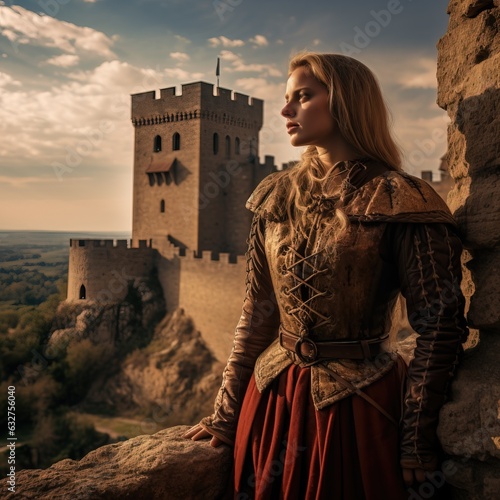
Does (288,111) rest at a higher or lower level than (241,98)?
lower

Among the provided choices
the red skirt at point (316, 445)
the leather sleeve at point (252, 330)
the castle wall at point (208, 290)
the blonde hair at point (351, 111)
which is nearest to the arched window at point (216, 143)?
the castle wall at point (208, 290)

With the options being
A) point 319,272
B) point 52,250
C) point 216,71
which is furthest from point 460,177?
point 216,71

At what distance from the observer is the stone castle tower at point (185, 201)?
2405 centimetres

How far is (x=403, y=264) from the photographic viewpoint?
2031 millimetres

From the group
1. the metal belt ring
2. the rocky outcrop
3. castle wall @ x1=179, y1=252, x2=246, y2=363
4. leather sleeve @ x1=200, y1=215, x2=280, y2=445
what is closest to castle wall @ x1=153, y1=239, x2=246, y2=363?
castle wall @ x1=179, y1=252, x2=246, y2=363

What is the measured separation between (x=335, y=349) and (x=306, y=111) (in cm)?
93

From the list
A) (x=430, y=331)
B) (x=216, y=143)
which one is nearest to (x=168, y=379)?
(x=216, y=143)

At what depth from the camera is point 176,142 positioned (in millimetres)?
27547

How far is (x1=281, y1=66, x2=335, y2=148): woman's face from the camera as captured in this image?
2.27m

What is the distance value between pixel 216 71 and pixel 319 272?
2851 centimetres

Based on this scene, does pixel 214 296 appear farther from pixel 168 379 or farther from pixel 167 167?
pixel 167 167

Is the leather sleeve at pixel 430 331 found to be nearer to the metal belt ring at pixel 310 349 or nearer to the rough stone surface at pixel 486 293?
A: the rough stone surface at pixel 486 293

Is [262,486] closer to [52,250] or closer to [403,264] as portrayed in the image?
[403,264]

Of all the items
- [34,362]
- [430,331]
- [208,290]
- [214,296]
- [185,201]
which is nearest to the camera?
[430,331]
